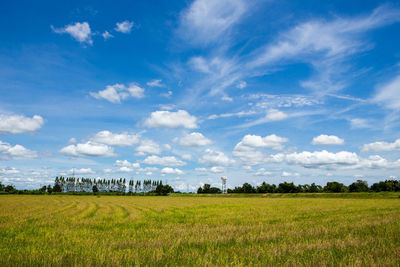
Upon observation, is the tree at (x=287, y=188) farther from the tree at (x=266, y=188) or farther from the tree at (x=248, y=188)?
the tree at (x=248, y=188)

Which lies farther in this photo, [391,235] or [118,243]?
[391,235]

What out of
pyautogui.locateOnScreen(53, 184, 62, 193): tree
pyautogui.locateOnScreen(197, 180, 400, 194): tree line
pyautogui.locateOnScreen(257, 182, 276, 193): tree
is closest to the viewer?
pyautogui.locateOnScreen(197, 180, 400, 194): tree line

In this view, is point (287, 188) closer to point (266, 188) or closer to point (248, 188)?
point (266, 188)

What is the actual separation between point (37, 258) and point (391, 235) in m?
14.1

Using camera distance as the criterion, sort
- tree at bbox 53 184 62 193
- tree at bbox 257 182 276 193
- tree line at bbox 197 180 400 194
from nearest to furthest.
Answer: tree line at bbox 197 180 400 194 → tree at bbox 257 182 276 193 → tree at bbox 53 184 62 193

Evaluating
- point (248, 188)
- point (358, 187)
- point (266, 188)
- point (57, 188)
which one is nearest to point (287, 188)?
point (266, 188)

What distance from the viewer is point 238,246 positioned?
31.5 ft

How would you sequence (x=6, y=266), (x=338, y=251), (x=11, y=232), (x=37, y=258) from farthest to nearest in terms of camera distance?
(x=11, y=232) < (x=338, y=251) < (x=37, y=258) < (x=6, y=266)

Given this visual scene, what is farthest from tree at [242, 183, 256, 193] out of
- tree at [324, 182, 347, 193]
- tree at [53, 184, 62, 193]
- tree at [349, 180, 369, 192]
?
tree at [53, 184, 62, 193]

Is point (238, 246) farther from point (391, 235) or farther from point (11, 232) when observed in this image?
point (11, 232)

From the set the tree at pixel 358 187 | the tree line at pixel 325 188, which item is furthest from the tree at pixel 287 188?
the tree at pixel 358 187

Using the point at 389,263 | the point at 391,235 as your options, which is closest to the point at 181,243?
the point at 389,263

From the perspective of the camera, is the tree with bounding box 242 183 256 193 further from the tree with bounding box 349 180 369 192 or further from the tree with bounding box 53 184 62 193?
the tree with bounding box 53 184 62 193

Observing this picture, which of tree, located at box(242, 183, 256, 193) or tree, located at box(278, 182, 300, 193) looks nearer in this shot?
tree, located at box(278, 182, 300, 193)
